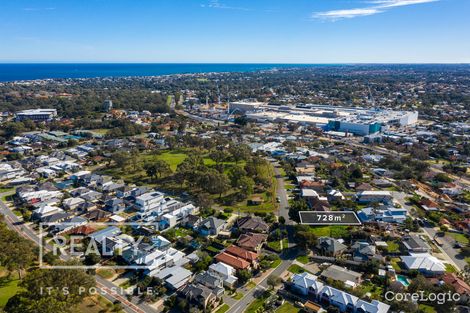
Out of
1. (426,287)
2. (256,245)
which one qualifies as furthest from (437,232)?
(256,245)

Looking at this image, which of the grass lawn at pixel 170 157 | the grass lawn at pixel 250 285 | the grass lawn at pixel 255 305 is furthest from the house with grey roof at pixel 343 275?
the grass lawn at pixel 170 157

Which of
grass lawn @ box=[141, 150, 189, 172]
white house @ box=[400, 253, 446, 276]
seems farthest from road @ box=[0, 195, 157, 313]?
grass lawn @ box=[141, 150, 189, 172]

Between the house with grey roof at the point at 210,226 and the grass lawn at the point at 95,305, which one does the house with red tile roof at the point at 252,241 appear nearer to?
the house with grey roof at the point at 210,226

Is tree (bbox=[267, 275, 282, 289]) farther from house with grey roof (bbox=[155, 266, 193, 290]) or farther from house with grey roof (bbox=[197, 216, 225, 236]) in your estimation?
house with grey roof (bbox=[197, 216, 225, 236])

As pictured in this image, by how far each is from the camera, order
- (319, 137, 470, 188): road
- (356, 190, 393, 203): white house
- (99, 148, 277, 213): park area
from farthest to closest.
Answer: (319, 137, 470, 188): road → (356, 190, 393, 203): white house → (99, 148, 277, 213): park area

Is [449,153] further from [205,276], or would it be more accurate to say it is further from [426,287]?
[205,276]

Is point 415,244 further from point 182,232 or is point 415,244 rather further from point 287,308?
point 182,232
